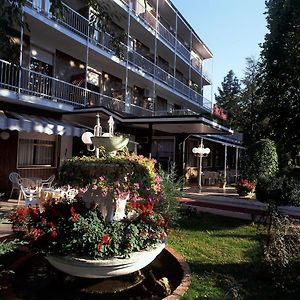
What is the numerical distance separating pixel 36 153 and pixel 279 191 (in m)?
10.7

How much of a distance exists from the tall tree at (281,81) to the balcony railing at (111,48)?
7.30 m

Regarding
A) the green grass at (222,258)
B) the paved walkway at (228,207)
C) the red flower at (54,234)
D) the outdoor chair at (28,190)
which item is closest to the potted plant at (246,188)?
the paved walkway at (228,207)

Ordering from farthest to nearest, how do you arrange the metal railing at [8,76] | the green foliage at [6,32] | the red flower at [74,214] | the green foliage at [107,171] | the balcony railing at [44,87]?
the balcony railing at [44,87], the metal railing at [8,76], the green foliage at [107,171], the red flower at [74,214], the green foliage at [6,32]

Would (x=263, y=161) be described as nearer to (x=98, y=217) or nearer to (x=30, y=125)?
(x=30, y=125)

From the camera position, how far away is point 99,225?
5770 millimetres

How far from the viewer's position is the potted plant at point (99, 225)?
5426mm

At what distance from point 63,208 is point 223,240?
456 cm

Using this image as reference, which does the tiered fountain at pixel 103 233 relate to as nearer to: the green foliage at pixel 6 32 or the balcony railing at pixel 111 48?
the green foliage at pixel 6 32

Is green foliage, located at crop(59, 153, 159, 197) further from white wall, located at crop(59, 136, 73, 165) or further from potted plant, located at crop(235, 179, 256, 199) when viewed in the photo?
white wall, located at crop(59, 136, 73, 165)

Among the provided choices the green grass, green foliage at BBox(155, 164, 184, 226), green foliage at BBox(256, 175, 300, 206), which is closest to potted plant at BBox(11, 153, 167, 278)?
the green grass

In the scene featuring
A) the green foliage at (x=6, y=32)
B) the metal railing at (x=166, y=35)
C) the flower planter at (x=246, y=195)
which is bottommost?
the flower planter at (x=246, y=195)

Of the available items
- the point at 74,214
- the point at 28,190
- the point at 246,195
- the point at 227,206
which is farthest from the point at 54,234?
the point at 246,195

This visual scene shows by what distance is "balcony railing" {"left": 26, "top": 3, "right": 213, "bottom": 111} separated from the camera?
53.9 feet

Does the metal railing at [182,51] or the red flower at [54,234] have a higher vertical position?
the metal railing at [182,51]
